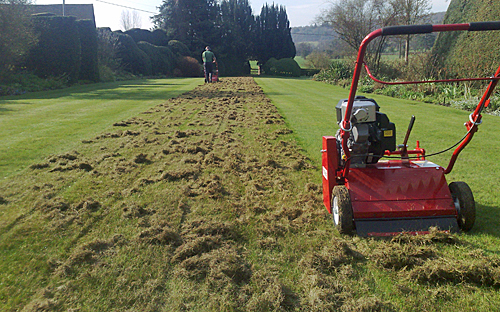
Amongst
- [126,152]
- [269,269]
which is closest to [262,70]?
[126,152]

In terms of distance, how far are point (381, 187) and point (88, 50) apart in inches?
868

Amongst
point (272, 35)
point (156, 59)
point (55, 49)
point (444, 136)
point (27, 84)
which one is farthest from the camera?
point (272, 35)

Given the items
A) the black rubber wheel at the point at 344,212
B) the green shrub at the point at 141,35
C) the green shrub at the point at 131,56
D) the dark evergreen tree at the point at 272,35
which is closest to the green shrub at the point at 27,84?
the green shrub at the point at 131,56

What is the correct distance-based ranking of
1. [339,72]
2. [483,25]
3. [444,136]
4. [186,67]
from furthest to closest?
[186,67], [339,72], [444,136], [483,25]

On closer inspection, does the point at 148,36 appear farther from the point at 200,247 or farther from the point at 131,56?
the point at 200,247

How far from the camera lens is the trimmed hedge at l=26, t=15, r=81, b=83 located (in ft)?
61.9

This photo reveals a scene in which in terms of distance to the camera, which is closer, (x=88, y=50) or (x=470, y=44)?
(x=470, y=44)

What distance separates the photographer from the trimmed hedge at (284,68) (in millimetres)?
44000

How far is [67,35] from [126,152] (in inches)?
674

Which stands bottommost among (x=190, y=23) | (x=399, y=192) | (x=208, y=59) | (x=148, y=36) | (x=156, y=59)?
(x=399, y=192)

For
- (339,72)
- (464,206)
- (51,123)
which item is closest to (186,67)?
(339,72)

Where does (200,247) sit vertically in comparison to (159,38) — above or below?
below

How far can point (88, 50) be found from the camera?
21.2 meters

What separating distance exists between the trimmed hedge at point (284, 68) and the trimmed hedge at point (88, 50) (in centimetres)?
2699
